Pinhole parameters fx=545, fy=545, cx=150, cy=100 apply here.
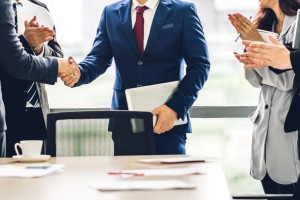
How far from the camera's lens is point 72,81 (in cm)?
345

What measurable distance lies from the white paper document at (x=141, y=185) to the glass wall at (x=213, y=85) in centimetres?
258

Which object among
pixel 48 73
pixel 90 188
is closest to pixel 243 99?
pixel 48 73

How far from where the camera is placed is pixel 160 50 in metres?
3.28

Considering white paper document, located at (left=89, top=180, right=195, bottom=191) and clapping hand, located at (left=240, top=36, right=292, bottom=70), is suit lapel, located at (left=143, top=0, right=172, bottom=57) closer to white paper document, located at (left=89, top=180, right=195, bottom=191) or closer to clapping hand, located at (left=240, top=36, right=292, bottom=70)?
clapping hand, located at (left=240, top=36, right=292, bottom=70)

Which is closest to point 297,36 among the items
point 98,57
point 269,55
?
point 269,55

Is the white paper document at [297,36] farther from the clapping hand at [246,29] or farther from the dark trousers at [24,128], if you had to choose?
the dark trousers at [24,128]

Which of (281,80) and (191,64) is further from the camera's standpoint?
(191,64)

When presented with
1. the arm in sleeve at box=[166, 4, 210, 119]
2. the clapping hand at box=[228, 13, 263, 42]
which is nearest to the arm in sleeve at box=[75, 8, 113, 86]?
the arm in sleeve at box=[166, 4, 210, 119]

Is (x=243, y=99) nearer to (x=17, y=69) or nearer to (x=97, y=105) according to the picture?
(x=97, y=105)

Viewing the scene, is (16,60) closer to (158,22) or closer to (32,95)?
(32,95)

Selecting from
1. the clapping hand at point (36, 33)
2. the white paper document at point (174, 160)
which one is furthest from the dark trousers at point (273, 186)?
the clapping hand at point (36, 33)

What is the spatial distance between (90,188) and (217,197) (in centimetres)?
37

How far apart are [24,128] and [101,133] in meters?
0.84

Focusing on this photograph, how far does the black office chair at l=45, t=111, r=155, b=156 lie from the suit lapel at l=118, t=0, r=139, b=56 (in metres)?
0.88
